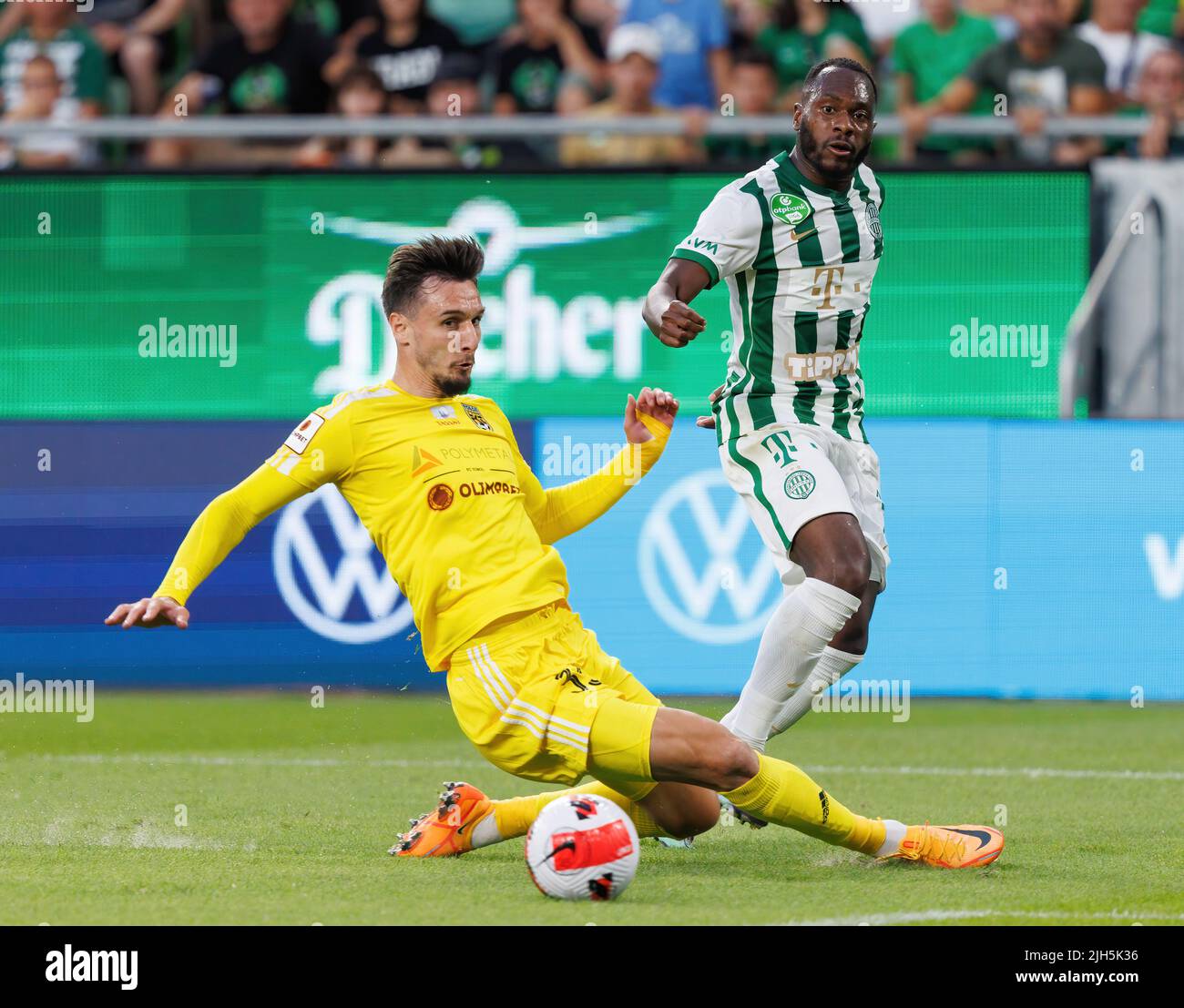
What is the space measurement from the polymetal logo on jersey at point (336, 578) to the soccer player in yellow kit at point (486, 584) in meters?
4.27

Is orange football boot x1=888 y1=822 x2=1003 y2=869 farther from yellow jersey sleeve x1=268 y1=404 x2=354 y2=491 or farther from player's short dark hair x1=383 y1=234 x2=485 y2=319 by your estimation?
player's short dark hair x1=383 y1=234 x2=485 y2=319

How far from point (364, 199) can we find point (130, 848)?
6088 mm

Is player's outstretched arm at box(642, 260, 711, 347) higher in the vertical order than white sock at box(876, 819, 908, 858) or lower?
higher

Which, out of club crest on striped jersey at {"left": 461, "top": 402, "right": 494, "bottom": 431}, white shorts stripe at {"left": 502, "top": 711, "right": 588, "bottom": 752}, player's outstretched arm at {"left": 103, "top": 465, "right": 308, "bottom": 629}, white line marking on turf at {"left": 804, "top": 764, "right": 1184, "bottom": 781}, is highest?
club crest on striped jersey at {"left": 461, "top": 402, "right": 494, "bottom": 431}

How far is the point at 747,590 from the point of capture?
10609 millimetres

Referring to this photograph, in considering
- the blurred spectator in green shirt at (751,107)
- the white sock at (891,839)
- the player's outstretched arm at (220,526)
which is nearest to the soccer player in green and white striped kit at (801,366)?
the white sock at (891,839)

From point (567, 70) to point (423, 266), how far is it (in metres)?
7.07

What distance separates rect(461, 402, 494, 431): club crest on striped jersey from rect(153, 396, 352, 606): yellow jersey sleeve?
0.41m

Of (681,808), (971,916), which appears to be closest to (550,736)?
(681,808)

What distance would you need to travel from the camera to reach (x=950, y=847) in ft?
19.8

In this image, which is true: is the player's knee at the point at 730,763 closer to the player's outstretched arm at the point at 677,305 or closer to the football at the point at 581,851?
the football at the point at 581,851

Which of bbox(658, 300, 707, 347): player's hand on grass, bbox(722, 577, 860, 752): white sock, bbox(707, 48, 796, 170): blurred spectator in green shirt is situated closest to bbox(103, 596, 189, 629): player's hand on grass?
bbox(658, 300, 707, 347): player's hand on grass

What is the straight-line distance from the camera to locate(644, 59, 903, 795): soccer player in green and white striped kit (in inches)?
249

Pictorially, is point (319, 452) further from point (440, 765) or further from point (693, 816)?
point (440, 765)
